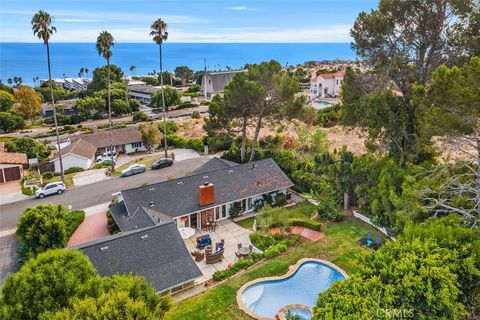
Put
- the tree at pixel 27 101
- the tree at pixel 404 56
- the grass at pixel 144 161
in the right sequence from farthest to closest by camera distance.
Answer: the tree at pixel 27 101, the grass at pixel 144 161, the tree at pixel 404 56

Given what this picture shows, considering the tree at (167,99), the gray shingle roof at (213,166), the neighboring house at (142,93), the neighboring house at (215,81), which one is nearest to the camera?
the gray shingle roof at (213,166)

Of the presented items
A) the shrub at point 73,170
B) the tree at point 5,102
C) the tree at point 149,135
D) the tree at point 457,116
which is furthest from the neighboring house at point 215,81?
the tree at point 457,116

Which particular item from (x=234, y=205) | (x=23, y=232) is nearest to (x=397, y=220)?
(x=234, y=205)

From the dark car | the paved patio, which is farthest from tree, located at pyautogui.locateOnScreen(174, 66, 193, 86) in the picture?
the paved patio

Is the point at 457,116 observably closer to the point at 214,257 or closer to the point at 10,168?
the point at 214,257

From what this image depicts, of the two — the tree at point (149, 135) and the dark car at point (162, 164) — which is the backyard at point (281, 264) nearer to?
the dark car at point (162, 164)

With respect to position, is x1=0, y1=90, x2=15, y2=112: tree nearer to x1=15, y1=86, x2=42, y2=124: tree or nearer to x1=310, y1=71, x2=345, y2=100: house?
x1=15, y1=86, x2=42, y2=124: tree
